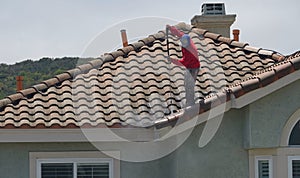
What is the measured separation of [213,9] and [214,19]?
13.6 inches

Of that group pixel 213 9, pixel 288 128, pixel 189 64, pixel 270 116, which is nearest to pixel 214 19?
pixel 213 9

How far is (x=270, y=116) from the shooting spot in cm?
1398

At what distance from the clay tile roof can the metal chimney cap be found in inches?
54.1

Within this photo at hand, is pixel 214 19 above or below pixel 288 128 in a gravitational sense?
above

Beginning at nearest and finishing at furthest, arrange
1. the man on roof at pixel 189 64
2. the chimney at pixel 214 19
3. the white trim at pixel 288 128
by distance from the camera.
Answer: the white trim at pixel 288 128 < the man on roof at pixel 189 64 < the chimney at pixel 214 19

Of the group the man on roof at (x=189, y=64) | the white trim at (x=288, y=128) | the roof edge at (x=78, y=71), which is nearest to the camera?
the white trim at (x=288, y=128)

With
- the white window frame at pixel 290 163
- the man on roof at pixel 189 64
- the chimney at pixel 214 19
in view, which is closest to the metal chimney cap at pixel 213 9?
the chimney at pixel 214 19

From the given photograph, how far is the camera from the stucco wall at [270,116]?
13875mm

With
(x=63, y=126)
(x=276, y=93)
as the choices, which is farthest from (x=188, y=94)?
(x=63, y=126)

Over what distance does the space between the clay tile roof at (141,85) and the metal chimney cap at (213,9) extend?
1.37 meters

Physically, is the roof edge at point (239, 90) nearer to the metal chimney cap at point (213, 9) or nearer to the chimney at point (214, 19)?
the chimney at point (214, 19)

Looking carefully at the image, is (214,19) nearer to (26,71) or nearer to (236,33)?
(236,33)

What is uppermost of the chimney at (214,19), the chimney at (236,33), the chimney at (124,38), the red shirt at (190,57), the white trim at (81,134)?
the chimney at (214,19)

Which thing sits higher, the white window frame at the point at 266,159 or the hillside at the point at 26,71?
the hillside at the point at 26,71
